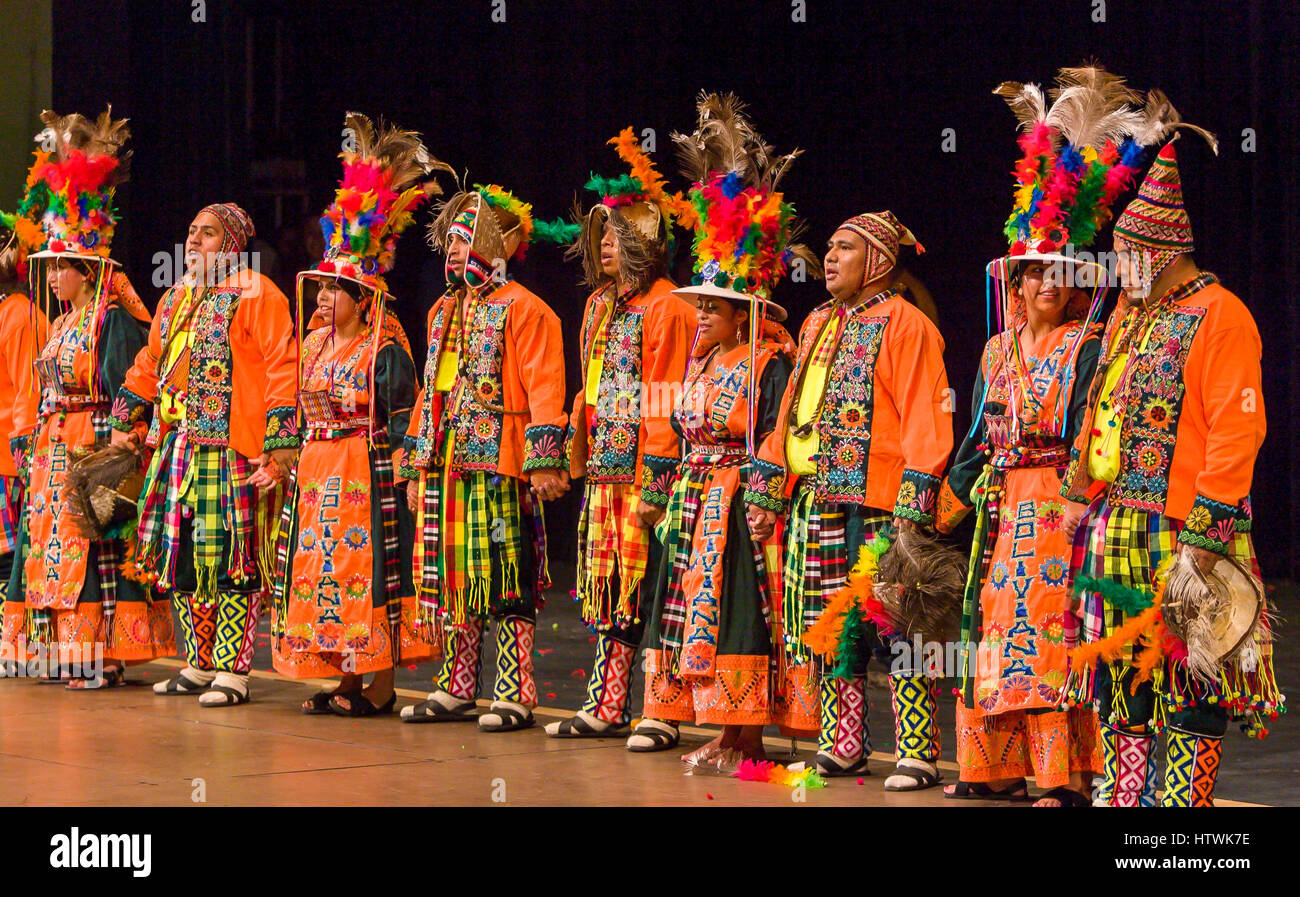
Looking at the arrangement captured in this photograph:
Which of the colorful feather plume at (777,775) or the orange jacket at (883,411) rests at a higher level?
the orange jacket at (883,411)

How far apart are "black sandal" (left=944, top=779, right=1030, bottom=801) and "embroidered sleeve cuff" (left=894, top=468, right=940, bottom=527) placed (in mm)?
682

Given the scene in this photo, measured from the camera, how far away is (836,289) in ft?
16.4

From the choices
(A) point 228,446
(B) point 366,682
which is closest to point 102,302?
(A) point 228,446

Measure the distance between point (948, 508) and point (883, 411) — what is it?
0.35 meters

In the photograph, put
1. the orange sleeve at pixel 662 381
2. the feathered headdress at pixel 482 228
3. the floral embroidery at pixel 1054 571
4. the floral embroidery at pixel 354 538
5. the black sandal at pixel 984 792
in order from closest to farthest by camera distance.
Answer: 1. the floral embroidery at pixel 1054 571
2. the black sandal at pixel 984 792
3. the orange sleeve at pixel 662 381
4. the feathered headdress at pixel 482 228
5. the floral embroidery at pixel 354 538

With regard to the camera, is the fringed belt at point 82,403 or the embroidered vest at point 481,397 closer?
the embroidered vest at point 481,397

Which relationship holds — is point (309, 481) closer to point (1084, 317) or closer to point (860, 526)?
point (860, 526)

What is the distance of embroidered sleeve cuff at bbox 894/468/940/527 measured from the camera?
15.2 feet

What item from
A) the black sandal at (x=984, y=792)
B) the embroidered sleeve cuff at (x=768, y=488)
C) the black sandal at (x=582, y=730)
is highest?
the embroidered sleeve cuff at (x=768, y=488)

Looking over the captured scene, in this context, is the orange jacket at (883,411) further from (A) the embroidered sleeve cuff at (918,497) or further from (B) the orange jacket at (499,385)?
(B) the orange jacket at (499,385)

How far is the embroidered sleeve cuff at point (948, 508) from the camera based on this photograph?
464cm

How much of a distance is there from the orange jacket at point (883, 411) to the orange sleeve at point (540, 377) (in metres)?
1.08

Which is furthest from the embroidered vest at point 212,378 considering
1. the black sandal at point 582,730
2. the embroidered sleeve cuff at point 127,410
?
the black sandal at point 582,730

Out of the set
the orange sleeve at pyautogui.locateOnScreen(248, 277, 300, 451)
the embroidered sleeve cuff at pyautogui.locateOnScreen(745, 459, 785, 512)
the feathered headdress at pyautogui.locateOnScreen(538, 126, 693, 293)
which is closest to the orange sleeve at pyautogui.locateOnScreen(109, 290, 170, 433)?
the orange sleeve at pyautogui.locateOnScreen(248, 277, 300, 451)
